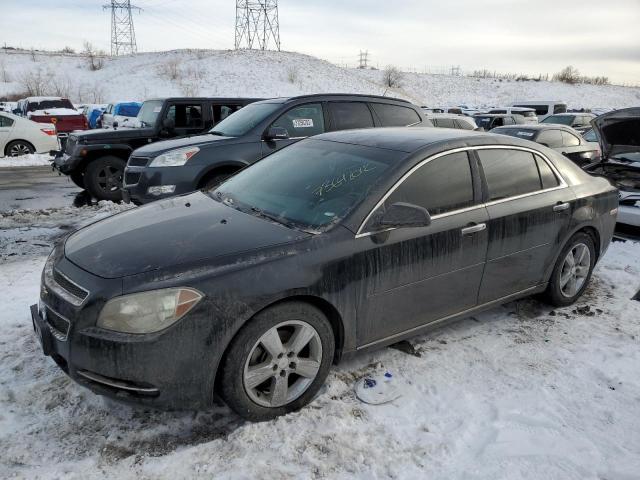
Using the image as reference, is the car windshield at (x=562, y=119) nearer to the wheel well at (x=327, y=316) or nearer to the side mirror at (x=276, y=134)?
the side mirror at (x=276, y=134)

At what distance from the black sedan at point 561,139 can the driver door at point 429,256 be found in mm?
8187

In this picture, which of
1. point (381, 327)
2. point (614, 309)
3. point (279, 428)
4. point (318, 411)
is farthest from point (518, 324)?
point (279, 428)

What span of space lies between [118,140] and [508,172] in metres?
7.19

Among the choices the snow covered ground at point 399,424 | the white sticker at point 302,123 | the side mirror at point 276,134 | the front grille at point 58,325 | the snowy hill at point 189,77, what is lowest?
the snow covered ground at point 399,424

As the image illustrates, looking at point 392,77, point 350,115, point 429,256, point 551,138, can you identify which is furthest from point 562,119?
point 392,77

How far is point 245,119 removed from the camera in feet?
23.5

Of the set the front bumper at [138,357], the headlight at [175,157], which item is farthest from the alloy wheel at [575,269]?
the headlight at [175,157]

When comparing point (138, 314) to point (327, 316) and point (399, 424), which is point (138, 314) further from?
point (399, 424)

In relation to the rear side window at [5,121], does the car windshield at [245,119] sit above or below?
above

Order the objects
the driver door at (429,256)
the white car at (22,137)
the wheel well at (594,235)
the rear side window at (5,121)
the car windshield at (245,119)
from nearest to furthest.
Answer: the driver door at (429,256) < the wheel well at (594,235) < the car windshield at (245,119) < the rear side window at (5,121) < the white car at (22,137)

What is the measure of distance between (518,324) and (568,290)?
72 centimetres

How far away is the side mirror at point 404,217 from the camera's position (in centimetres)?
299

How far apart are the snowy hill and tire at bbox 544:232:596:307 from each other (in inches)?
1666

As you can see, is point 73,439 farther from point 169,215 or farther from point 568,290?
point 568,290
